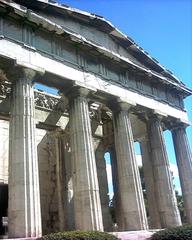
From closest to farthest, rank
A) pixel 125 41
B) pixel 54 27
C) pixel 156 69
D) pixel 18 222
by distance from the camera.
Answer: pixel 18 222 < pixel 54 27 < pixel 125 41 < pixel 156 69

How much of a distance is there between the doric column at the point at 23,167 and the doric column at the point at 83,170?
317 cm

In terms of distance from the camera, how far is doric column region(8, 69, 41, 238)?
16172 mm

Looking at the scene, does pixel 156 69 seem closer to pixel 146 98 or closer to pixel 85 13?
pixel 146 98

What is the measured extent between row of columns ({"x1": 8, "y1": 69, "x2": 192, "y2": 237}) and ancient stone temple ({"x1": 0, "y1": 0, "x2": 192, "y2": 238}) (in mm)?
52

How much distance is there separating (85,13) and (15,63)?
7.21 metres

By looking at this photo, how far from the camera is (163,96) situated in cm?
2923

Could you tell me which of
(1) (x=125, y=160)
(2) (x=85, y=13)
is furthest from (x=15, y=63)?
(1) (x=125, y=160)

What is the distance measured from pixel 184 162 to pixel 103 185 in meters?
6.88

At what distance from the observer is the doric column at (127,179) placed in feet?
72.2

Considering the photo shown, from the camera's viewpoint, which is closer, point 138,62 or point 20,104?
point 20,104

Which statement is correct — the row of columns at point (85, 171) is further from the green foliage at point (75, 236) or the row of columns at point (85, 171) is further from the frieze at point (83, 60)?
the frieze at point (83, 60)

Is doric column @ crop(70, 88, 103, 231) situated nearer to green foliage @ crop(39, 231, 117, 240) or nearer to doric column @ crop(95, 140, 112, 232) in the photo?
green foliage @ crop(39, 231, 117, 240)

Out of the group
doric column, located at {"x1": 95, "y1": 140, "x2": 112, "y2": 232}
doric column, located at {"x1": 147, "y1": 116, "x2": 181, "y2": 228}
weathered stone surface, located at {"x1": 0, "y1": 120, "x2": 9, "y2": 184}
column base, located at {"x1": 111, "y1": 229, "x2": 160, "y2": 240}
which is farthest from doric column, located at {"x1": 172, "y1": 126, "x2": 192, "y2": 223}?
weathered stone surface, located at {"x1": 0, "y1": 120, "x2": 9, "y2": 184}

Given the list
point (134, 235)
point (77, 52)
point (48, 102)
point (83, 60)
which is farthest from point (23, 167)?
point (48, 102)
